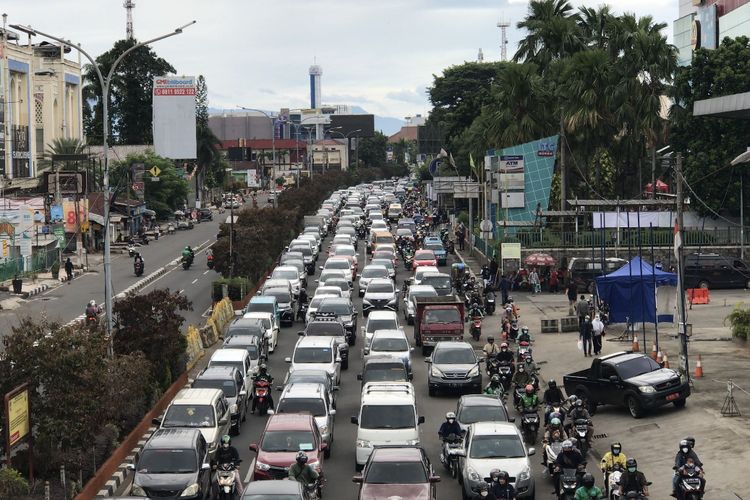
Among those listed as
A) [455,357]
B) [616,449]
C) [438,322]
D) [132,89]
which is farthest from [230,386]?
[132,89]

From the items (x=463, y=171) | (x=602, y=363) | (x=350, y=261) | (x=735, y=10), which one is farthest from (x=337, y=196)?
(x=602, y=363)

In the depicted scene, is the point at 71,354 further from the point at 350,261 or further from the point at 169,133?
the point at 169,133

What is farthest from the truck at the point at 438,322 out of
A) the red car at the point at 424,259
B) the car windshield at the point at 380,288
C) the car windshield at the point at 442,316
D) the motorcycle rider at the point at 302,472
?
the red car at the point at 424,259

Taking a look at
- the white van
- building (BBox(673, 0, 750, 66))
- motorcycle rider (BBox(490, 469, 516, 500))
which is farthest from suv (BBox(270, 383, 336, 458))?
building (BBox(673, 0, 750, 66))

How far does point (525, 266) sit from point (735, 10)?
38.3 m

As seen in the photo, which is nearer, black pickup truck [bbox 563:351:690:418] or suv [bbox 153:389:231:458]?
suv [bbox 153:389:231:458]

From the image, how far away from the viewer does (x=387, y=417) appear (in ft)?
82.0

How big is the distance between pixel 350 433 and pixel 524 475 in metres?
7.70

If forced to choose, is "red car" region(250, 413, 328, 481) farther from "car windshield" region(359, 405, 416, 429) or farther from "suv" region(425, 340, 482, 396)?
"suv" region(425, 340, 482, 396)

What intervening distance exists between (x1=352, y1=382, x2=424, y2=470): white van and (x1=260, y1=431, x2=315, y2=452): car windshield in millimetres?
1667

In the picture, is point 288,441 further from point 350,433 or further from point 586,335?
point 586,335

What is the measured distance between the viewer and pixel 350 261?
2389 inches

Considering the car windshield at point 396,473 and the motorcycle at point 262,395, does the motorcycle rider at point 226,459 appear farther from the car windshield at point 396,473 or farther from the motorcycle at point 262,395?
the motorcycle at point 262,395

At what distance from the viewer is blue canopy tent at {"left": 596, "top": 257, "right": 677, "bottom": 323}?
129 ft
